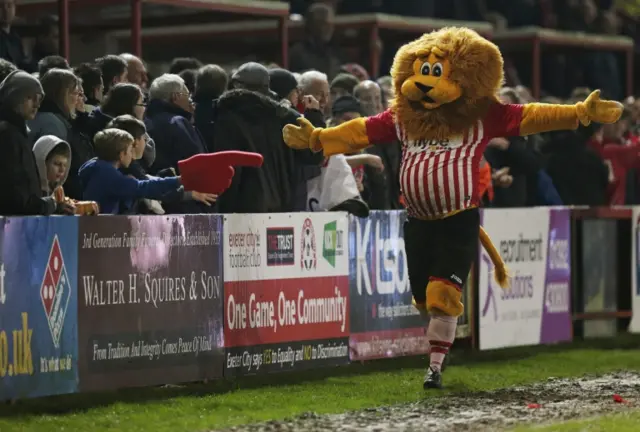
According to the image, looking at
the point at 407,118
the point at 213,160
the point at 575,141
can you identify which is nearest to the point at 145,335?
the point at 213,160

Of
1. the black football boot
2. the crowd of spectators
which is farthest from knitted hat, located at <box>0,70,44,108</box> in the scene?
the black football boot

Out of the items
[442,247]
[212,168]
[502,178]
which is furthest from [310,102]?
[502,178]

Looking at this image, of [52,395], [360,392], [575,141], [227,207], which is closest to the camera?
[52,395]

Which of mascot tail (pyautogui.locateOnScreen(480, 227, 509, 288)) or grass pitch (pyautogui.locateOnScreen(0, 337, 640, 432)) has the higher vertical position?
mascot tail (pyautogui.locateOnScreen(480, 227, 509, 288))

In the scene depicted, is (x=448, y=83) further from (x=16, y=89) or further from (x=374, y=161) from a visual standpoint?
(x=16, y=89)

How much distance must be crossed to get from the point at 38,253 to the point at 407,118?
9.02 ft

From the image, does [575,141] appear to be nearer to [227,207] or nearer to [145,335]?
[227,207]

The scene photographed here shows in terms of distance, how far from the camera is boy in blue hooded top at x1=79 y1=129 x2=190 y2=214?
1059 centimetres

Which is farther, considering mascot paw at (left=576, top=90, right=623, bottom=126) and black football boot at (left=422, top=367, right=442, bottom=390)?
black football boot at (left=422, top=367, right=442, bottom=390)

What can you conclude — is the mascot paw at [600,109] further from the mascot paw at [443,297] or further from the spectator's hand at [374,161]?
the spectator's hand at [374,161]

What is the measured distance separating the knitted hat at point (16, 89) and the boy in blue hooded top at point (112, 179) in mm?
759

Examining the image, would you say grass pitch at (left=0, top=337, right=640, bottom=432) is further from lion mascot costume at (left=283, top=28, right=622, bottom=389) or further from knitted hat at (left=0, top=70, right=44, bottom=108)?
knitted hat at (left=0, top=70, right=44, bottom=108)

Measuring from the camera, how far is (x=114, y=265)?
398 inches

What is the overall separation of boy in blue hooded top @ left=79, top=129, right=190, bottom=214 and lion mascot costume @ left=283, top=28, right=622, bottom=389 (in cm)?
172
